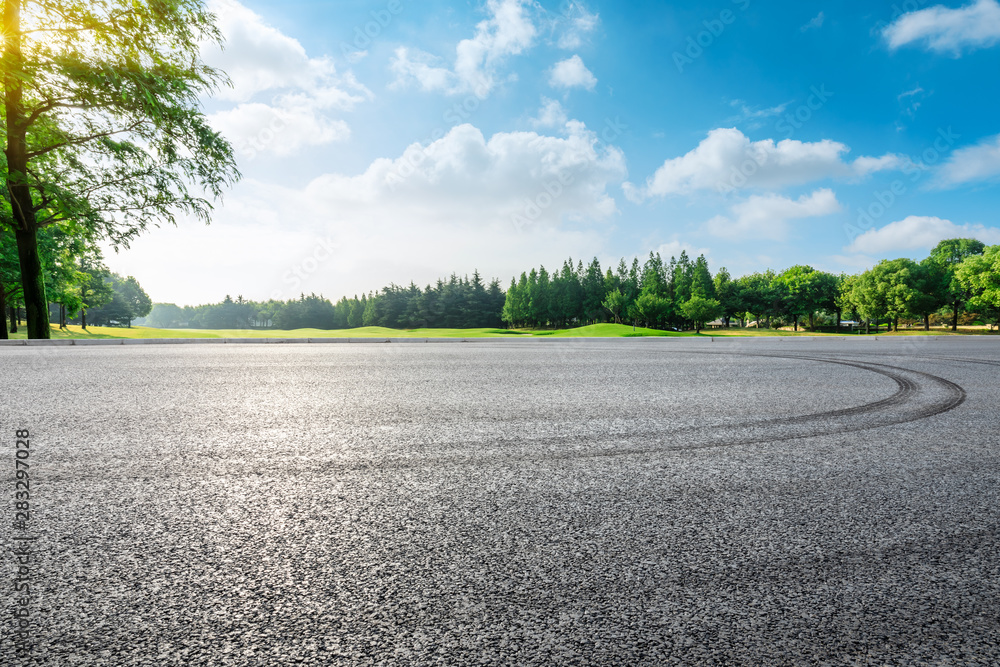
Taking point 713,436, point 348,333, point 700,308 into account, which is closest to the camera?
point 713,436

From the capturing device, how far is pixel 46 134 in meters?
16.0

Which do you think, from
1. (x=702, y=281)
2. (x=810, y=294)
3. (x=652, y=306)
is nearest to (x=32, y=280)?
(x=652, y=306)

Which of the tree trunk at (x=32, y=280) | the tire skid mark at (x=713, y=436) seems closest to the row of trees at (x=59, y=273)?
the tree trunk at (x=32, y=280)

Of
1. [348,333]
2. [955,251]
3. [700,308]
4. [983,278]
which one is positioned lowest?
[348,333]

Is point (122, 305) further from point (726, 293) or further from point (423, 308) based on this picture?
point (726, 293)

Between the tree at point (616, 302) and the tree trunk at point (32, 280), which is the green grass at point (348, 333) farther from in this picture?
the tree at point (616, 302)

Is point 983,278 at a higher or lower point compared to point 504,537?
higher

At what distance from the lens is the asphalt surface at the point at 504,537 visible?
1.51 m

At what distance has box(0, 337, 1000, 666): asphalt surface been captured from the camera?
151cm

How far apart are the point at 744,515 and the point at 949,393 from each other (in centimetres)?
661

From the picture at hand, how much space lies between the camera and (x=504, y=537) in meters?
2.20

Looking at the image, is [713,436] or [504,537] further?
[713,436]

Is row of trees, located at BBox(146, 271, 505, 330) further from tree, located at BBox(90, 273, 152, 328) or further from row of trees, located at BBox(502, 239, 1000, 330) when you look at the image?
tree, located at BBox(90, 273, 152, 328)

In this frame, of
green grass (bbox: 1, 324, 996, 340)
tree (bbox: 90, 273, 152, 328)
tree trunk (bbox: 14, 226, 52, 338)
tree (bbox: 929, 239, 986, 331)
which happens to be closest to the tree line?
tree (bbox: 929, 239, 986, 331)
